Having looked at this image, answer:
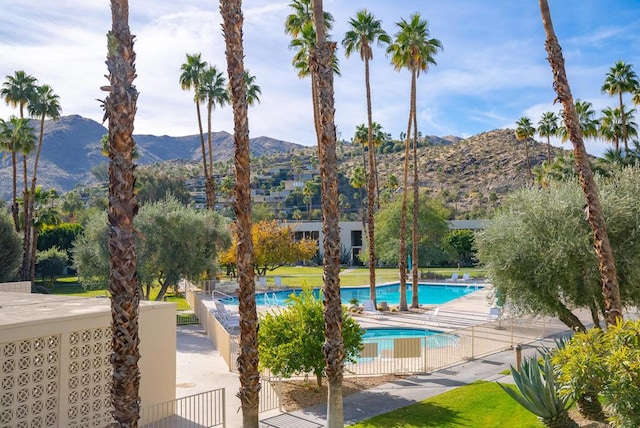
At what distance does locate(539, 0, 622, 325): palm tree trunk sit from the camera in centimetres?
1290

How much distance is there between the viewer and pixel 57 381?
11.6 m

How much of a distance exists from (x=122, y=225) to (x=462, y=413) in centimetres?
955

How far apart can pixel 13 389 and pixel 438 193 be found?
115 meters

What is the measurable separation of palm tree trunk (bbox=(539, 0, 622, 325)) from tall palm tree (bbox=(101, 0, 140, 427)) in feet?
33.5

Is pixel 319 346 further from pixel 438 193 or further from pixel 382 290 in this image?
pixel 438 193

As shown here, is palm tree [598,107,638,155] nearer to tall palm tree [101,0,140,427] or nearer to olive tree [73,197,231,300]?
olive tree [73,197,231,300]

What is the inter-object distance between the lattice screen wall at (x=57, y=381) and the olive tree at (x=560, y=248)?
11222 mm

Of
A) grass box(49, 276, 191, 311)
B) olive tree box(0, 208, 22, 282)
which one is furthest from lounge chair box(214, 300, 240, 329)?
olive tree box(0, 208, 22, 282)

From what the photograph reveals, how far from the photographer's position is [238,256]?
1048 cm

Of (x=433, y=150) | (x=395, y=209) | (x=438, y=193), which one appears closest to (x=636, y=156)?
(x=395, y=209)

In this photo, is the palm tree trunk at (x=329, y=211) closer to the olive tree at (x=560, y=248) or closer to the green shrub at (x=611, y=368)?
the green shrub at (x=611, y=368)

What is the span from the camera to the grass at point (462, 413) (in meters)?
12.5

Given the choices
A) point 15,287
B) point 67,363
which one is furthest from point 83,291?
point 67,363

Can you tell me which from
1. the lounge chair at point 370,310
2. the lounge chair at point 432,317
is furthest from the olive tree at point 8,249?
the lounge chair at point 432,317
